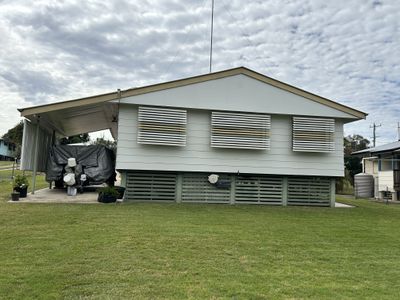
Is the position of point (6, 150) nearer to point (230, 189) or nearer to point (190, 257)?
point (230, 189)

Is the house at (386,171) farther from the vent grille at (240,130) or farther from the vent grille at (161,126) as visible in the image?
the vent grille at (161,126)

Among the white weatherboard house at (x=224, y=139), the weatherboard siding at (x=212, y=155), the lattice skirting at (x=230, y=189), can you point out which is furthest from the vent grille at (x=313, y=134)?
the lattice skirting at (x=230, y=189)

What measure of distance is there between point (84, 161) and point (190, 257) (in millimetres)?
8578

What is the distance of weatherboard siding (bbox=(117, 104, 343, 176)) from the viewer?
33.6ft

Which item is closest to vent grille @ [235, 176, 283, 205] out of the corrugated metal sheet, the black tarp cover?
the black tarp cover

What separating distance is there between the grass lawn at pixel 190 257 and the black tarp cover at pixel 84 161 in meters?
4.37

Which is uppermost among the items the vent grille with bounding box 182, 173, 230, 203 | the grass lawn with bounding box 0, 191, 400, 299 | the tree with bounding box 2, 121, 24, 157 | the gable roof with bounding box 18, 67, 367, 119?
the tree with bounding box 2, 121, 24, 157

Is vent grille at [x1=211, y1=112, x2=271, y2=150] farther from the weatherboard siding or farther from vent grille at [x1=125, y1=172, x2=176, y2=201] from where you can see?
vent grille at [x1=125, y1=172, x2=176, y2=201]

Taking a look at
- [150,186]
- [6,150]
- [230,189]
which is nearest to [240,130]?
[230,189]

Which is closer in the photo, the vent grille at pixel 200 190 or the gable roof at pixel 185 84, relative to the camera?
the gable roof at pixel 185 84

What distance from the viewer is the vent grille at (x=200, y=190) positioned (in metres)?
10.7

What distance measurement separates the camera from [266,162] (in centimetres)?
1081

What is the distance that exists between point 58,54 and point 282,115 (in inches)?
332

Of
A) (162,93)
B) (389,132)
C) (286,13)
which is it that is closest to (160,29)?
(162,93)
